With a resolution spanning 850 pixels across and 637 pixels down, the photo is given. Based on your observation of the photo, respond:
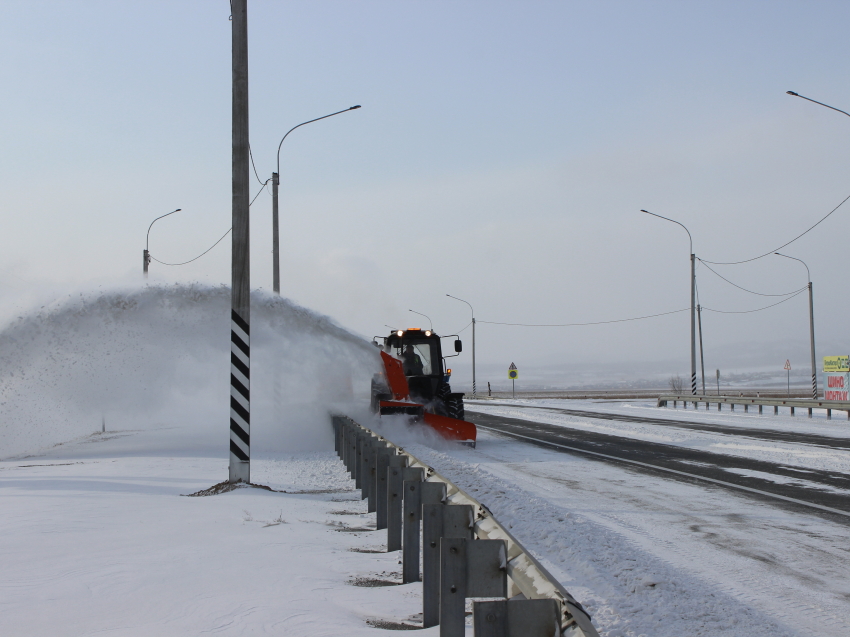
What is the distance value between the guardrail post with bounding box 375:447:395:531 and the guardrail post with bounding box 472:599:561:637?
14.3 ft

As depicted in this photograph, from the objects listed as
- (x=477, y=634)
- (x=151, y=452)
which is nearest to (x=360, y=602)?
(x=477, y=634)

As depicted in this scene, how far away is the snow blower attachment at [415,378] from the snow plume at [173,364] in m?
0.79

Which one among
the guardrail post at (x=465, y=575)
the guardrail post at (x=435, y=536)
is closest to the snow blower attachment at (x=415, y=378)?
the guardrail post at (x=435, y=536)

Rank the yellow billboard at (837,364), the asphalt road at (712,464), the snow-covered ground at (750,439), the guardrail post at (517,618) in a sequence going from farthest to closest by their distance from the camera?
the yellow billboard at (837,364), the snow-covered ground at (750,439), the asphalt road at (712,464), the guardrail post at (517,618)

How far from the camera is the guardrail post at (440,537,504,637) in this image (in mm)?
3461

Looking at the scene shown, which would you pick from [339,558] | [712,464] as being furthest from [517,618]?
[712,464]

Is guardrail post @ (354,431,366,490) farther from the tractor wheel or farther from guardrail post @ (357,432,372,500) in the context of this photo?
the tractor wheel

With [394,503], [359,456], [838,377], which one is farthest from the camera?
[838,377]

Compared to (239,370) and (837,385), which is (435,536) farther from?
(837,385)

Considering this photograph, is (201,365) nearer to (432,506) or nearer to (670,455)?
(670,455)

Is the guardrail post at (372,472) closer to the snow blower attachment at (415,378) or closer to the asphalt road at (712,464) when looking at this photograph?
the asphalt road at (712,464)

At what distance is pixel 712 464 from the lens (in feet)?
40.8

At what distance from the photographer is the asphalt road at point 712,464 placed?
30.0 feet

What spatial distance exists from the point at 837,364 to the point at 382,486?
3485cm
